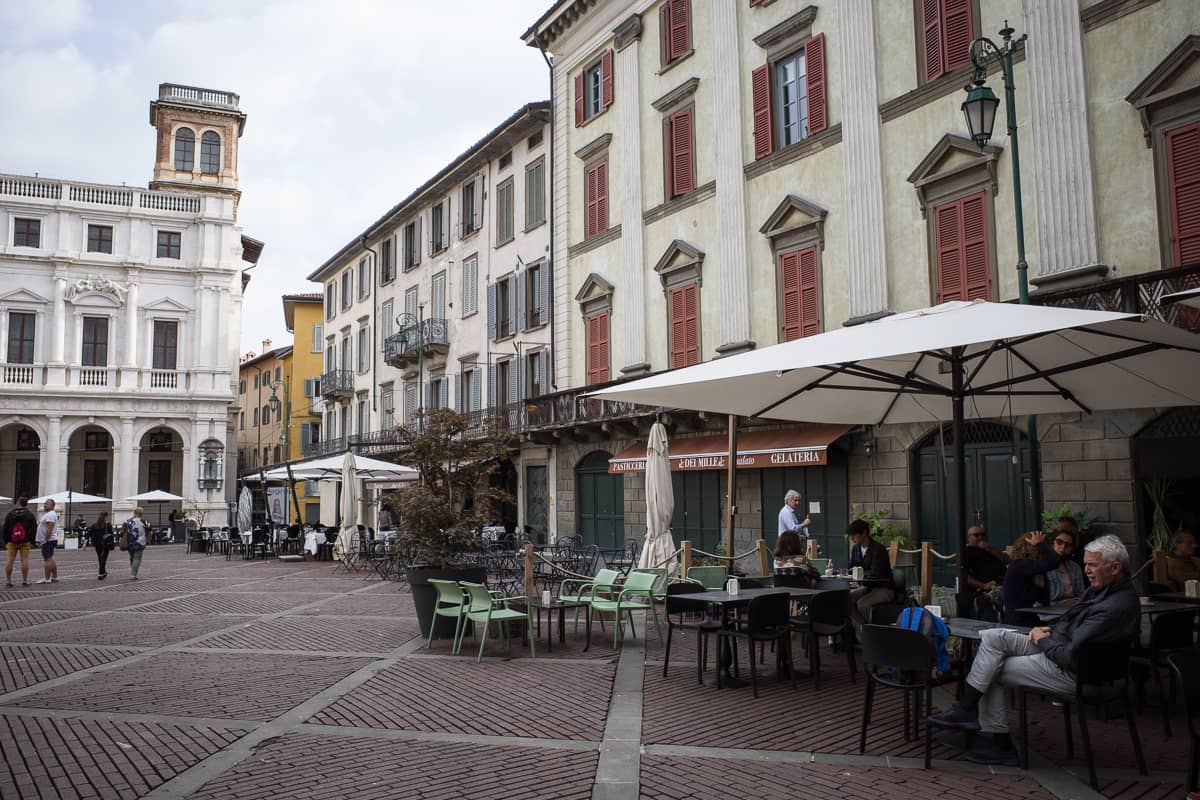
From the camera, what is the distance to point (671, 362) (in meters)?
20.7

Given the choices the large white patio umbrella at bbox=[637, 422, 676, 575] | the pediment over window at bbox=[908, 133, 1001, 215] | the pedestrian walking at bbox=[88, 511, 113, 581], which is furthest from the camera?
the pedestrian walking at bbox=[88, 511, 113, 581]

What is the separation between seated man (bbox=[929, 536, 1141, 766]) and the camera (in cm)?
561

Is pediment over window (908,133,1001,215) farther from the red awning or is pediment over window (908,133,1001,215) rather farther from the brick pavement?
the brick pavement

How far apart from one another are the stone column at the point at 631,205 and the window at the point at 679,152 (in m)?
1.07

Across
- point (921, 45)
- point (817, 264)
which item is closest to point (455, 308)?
point (817, 264)

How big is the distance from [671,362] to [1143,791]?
15708 mm

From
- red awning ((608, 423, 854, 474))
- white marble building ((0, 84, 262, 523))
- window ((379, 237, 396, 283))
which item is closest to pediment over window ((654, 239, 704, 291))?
red awning ((608, 423, 854, 474))

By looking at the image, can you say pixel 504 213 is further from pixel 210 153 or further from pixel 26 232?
pixel 26 232

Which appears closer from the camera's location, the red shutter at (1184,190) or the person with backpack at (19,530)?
the red shutter at (1184,190)

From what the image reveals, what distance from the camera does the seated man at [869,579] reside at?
9203 mm

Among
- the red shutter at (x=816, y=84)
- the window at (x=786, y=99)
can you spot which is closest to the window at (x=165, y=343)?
the window at (x=786, y=99)

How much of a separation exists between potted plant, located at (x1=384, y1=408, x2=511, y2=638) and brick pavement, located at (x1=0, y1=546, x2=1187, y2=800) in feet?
2.93

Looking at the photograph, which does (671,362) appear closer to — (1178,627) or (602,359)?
(602,359)

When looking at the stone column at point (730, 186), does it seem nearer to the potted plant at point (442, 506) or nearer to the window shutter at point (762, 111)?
the window shutter at point (762, 111)
